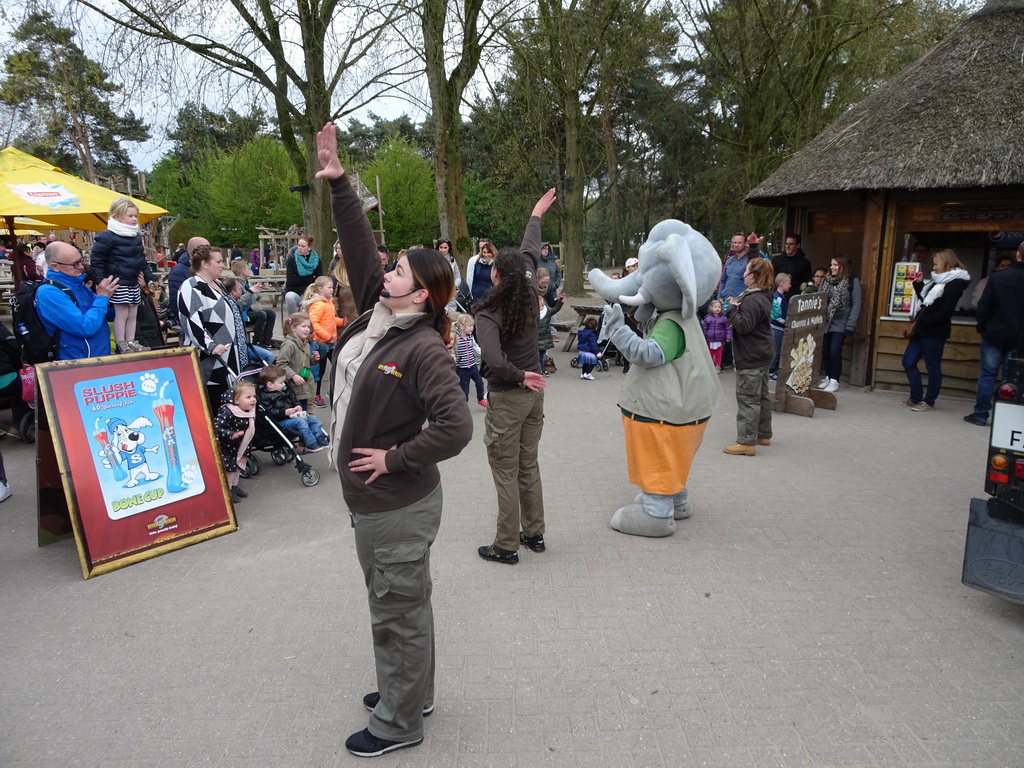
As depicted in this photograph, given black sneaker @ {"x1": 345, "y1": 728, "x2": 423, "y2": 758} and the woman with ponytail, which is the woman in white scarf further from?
black sneaker @ {"x1": 345, "y1": 728, "x2": 423, "y2": 758}

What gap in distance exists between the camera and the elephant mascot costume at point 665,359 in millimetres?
4457

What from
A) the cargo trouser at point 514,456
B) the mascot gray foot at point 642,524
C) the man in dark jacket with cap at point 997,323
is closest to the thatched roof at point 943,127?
the man in dark jacket with cap at point 997,323

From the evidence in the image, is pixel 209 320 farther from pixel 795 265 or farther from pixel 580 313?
pixel 795 265

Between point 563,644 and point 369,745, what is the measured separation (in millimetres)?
1156

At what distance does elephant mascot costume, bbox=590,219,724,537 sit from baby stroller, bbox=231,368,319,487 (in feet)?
9.29

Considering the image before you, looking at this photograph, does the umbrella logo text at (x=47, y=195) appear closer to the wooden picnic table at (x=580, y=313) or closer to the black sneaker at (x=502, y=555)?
the black sneaker at (x=502, y=555)

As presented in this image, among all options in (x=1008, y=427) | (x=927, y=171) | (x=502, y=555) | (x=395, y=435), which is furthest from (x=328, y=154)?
(x=927, y=171)

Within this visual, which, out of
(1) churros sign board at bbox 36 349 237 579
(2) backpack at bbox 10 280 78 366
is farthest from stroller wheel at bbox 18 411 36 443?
(1) churros sign board at bbox 36 349 237 579

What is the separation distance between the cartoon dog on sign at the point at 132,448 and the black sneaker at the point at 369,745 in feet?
8.44

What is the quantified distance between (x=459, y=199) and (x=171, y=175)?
38.9 m

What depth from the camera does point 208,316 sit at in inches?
225

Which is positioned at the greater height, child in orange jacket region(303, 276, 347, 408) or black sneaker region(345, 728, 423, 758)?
child in orange jacket region(303, 276, 347, 408)

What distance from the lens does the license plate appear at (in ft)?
11.8

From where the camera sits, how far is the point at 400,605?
2635mm
